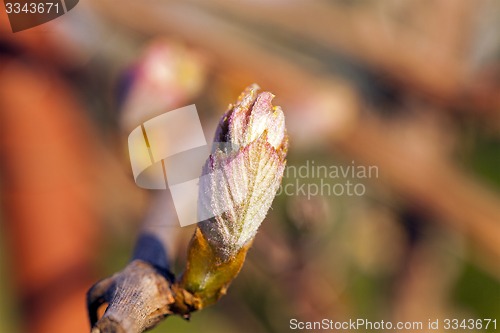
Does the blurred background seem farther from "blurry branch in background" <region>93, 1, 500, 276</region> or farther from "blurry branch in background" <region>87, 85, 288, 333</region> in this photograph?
"blurry branch in background" <region>87, 85, 288, 333</region>

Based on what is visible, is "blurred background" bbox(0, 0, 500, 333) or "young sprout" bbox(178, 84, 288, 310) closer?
"young sprout" bbox(178, 84, 288, 310)

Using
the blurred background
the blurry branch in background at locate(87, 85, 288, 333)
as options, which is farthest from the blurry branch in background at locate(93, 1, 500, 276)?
the blurry branch in background at locate(87, 85, 288, 333)

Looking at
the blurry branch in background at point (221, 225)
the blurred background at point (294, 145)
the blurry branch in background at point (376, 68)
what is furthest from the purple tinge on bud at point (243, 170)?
the blurry branch in background at point (376, 68)

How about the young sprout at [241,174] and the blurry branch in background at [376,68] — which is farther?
the blurry branch in background at [376,68]

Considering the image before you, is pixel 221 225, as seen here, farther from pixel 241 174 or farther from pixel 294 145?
pixel 294 145

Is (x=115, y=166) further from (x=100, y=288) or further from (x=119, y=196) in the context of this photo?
(x=100, y=288)

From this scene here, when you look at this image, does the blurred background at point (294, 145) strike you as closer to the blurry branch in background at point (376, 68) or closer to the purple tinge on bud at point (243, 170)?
the blurry branch in background at point (376, 68)

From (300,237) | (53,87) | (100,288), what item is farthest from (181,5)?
(100,288)
